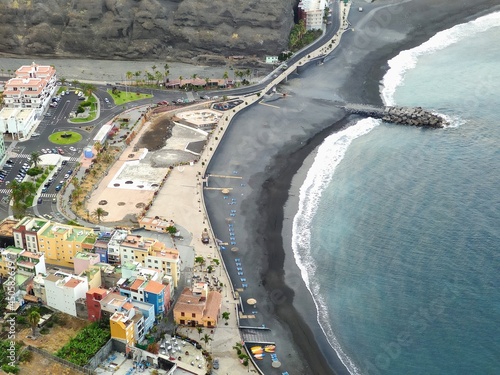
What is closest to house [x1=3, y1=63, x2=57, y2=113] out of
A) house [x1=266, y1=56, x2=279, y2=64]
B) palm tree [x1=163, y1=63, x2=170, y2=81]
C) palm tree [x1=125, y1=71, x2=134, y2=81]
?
palm tree [x1=125, y1=71, x2=134, y2=81]

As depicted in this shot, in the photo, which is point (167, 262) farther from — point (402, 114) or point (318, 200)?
point (402, 114)

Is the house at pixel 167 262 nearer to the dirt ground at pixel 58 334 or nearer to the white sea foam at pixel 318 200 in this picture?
the dirt ground at pixel 58 334

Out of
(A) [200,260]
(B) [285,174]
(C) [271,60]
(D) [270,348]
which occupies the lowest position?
(D) [270,348]

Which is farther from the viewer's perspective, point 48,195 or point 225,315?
point 48,195

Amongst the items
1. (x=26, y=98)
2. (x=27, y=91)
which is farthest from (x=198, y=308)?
(x=27, y=91)

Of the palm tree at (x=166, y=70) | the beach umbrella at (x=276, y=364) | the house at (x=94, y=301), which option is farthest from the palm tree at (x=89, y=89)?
the beach umbrella at (x=276, y=364)

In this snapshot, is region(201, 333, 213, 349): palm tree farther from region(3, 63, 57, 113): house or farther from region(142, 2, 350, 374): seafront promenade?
region(3, 63, 57, 113): house
